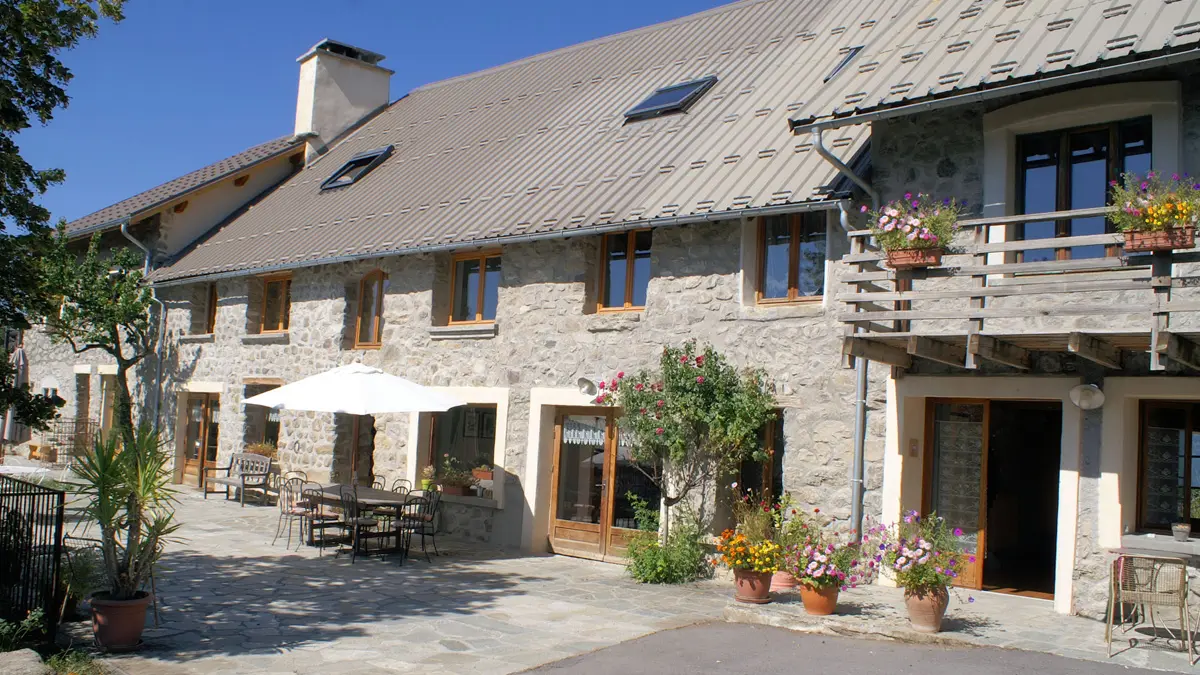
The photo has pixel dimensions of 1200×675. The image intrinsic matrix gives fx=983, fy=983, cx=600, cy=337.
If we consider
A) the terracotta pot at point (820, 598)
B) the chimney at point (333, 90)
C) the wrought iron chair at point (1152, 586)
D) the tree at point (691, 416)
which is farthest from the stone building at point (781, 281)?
the chimney at point (333, 90)

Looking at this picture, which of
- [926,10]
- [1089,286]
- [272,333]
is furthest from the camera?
[272,333]

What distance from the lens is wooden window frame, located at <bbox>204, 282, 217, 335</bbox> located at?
66.1ft

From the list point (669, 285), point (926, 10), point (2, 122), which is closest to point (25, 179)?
point (2, 122)

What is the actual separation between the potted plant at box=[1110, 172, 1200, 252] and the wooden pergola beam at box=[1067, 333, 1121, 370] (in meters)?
0.80

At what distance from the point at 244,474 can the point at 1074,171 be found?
13488 millimetres

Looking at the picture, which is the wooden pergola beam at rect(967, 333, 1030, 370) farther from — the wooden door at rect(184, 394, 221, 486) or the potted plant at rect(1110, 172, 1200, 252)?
the wooden door at rect(184, 394, 221, 486)

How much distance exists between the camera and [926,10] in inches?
441

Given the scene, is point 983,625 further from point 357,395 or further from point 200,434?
point 200,434

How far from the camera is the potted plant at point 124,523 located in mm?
7430

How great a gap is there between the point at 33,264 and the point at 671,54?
10463 millimetres

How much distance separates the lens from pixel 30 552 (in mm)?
7781

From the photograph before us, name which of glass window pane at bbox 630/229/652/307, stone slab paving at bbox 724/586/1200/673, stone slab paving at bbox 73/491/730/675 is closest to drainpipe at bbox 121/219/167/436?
stone slab paving at bbox 73/491/730/675

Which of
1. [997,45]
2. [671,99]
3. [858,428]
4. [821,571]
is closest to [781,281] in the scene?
[858,428]

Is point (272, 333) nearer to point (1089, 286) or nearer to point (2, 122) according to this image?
point (2, 122)
